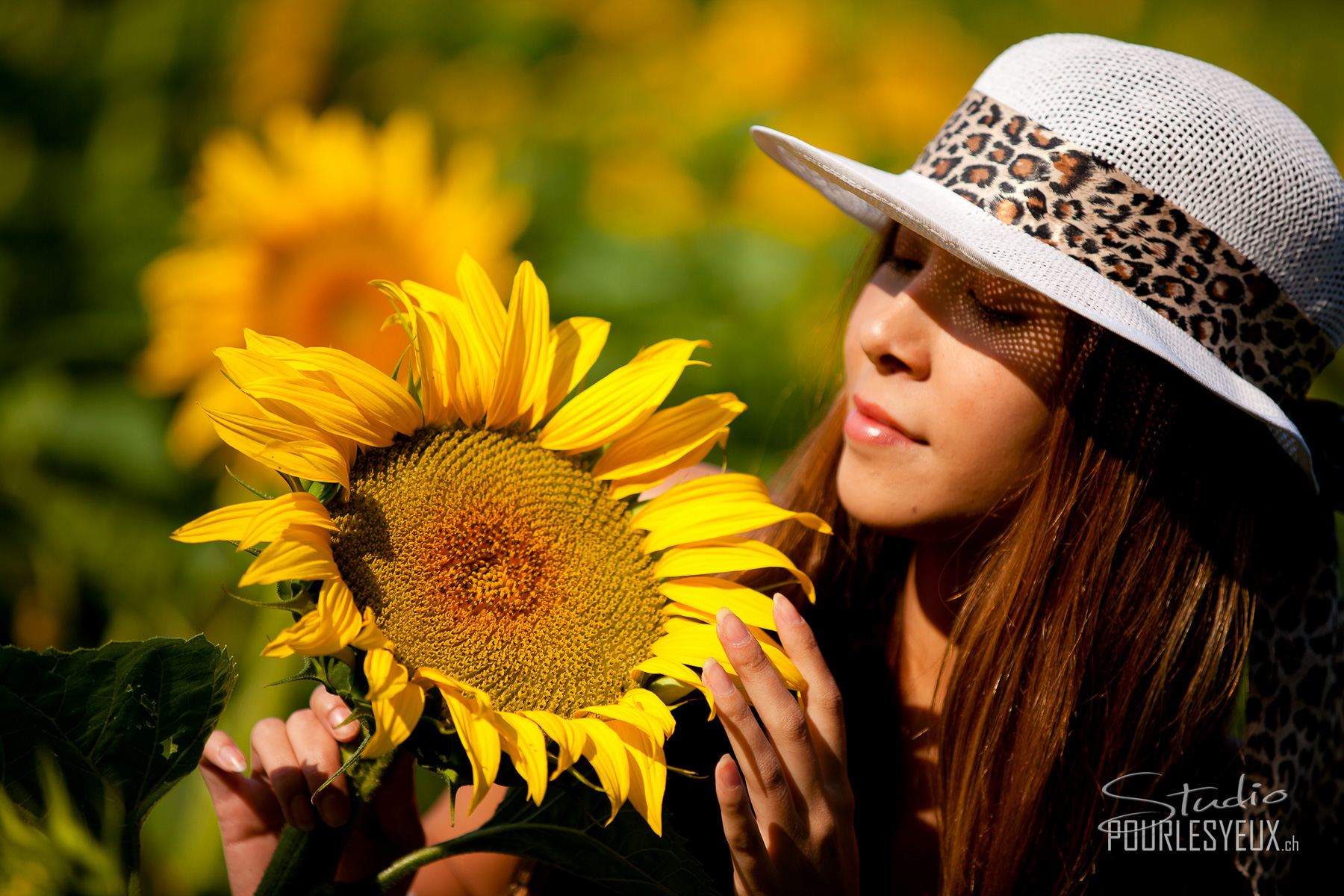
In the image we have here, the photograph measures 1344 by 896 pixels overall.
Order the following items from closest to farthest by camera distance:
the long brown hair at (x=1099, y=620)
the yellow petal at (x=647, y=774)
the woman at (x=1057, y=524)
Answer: the yellow petal at (x=647, y=774) < the woman at (x=1057, y=524) < the long brown hair at (x=1099, y=620)

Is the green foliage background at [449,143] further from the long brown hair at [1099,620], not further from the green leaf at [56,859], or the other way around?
the green leaf at [56,859]

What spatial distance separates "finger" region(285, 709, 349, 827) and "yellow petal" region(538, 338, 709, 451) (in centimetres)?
26

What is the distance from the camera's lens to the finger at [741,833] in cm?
76

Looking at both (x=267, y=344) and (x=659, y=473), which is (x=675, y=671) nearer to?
(x=659, y=473)

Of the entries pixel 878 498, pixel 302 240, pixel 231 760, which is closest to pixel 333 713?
pixel 231 760

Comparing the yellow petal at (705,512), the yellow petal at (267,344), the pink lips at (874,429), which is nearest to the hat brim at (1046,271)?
the pink lips at (874,429)

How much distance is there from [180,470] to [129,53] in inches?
30.2

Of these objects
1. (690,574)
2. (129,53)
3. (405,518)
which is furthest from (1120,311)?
(129,53)

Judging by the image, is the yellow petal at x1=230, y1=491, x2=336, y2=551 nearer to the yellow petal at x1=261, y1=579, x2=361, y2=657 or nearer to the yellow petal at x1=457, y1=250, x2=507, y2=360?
the yellow petal at x1=261, y1=579, x2=361, y2=657

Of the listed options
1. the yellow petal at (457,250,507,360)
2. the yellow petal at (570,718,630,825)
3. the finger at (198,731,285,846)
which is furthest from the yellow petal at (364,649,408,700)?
the finger at (198,731,285,846)

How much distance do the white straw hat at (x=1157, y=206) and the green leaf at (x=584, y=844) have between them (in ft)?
1.54

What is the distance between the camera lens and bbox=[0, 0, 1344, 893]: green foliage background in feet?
4.88

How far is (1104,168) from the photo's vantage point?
34.9 inches

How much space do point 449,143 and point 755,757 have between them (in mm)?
1634
